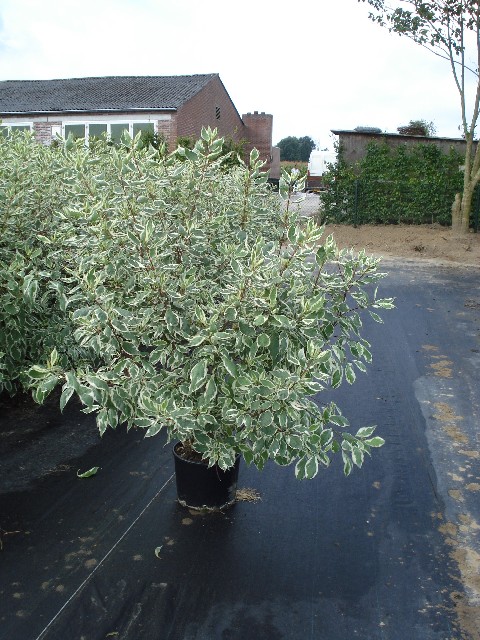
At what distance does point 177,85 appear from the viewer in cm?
2986

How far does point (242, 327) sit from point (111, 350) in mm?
738

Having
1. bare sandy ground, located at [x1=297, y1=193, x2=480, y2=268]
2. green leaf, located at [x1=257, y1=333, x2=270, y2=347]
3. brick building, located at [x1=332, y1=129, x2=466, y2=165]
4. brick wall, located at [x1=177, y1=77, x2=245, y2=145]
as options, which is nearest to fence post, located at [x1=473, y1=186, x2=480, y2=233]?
bare sandy ground, located at [x1=297, y1=193, x2=480, y2=268]

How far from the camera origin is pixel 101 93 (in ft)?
97.3

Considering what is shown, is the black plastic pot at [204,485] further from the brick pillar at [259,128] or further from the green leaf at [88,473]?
the brick pillar at [259,128]

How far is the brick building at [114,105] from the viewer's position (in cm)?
2688

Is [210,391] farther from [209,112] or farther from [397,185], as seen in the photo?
[209,112]

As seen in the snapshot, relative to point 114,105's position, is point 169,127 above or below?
below

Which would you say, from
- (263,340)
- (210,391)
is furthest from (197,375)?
(263,340)

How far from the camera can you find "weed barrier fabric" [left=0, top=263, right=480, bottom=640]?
3100 millimetres

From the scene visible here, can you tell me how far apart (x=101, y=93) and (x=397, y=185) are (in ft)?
56.2

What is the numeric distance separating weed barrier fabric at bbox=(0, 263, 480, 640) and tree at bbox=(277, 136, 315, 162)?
8463 centimetres

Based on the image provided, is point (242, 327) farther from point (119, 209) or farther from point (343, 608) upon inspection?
point (343, 608)

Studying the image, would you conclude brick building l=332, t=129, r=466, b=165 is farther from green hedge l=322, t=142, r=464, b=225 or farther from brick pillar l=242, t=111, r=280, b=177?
brick pillar l=242, t=111, r=280, b=177

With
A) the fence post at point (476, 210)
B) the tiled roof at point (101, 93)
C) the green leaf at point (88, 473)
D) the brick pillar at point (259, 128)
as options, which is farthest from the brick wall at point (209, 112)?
the green leaf at point (88, 473)
